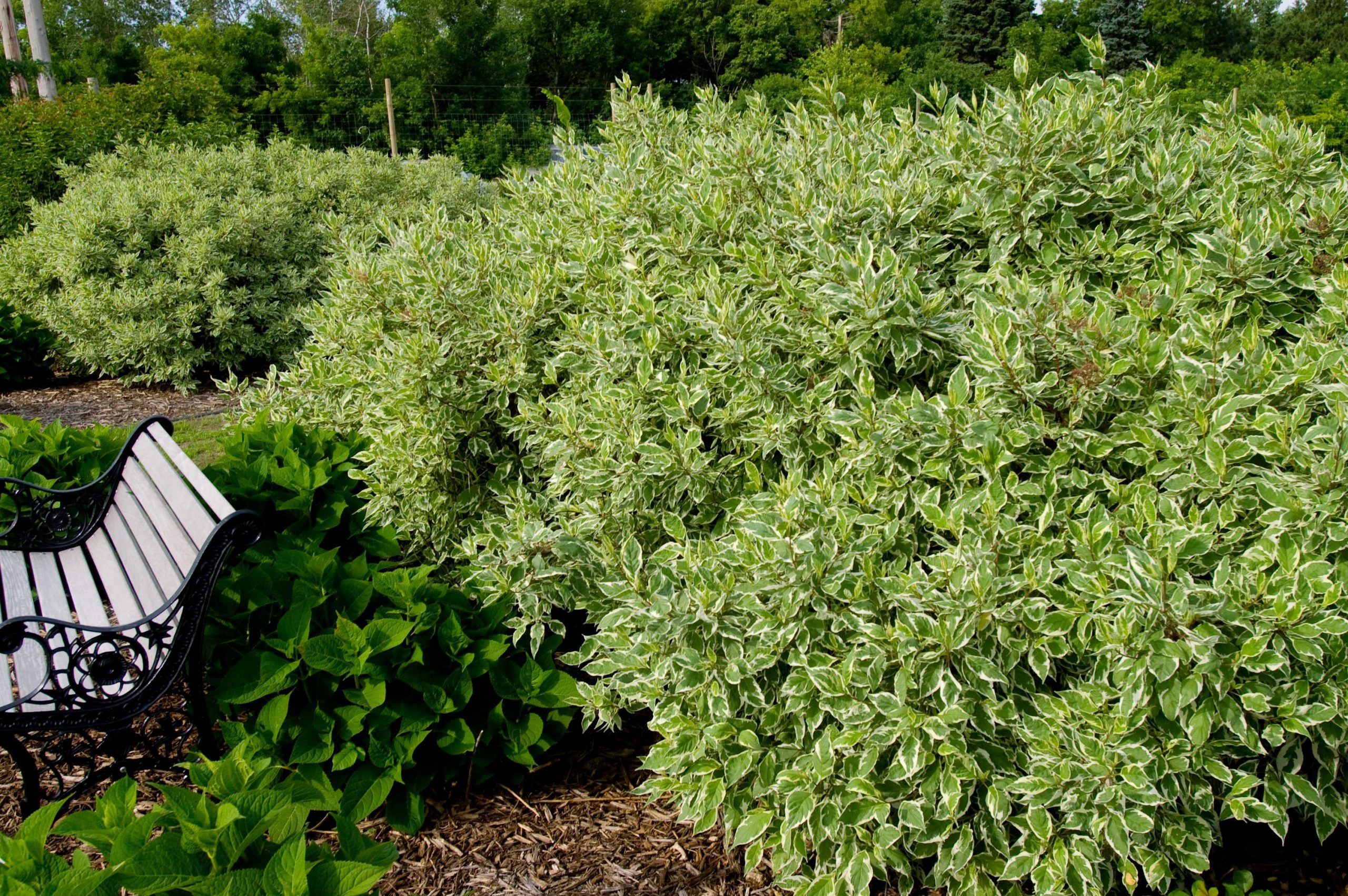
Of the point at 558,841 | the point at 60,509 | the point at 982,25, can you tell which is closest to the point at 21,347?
the point at 60,509

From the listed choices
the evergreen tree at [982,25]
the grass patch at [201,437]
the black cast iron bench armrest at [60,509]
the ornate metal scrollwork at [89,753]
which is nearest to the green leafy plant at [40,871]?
the ornate metal scrollwork at [89,753]

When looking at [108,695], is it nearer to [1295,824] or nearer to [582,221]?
[582,221]

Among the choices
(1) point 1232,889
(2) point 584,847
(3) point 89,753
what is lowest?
(2) point 584,847

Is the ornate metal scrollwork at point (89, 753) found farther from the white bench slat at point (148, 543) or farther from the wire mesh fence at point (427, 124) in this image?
the wire mesh fence at point (427, 124)

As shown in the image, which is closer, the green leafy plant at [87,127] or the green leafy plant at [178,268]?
the green leafy plant at [178,268]

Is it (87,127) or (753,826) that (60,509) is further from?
(87,127)

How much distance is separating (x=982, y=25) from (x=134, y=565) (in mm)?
42134

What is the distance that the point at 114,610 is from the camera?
292 centimetres

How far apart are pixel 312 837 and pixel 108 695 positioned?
2.25 feet

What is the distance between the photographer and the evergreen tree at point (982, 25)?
37906 millimetres

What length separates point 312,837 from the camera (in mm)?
2641

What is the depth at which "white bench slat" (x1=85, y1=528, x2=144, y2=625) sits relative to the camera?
8.78 feet

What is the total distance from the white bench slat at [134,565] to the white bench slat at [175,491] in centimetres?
20

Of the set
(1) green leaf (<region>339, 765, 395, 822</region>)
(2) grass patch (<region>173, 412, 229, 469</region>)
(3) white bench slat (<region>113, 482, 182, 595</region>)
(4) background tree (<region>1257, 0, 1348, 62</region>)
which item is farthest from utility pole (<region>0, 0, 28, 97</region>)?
(4) background tree (<region>1257, 0, 1348, 62</region>)
